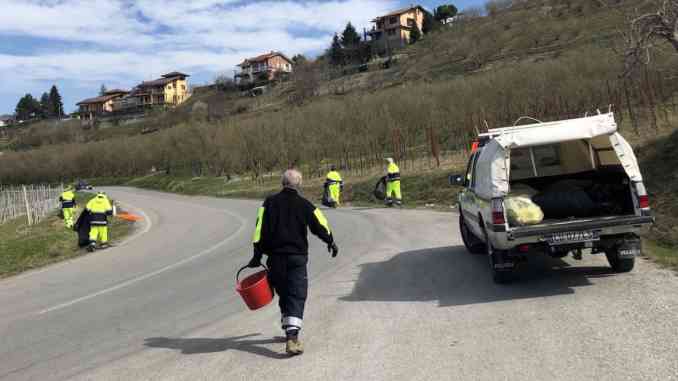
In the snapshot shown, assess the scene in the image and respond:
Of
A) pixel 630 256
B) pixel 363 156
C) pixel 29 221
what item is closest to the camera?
pixel 630 256

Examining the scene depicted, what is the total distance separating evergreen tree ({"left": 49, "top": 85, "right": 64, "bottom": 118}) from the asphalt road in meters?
163

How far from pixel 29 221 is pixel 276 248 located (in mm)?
28203

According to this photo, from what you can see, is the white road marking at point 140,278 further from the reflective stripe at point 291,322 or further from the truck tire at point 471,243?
the truck tire at point 471,243

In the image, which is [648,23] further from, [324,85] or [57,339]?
[324,85]

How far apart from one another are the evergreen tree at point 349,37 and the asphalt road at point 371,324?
101 meters

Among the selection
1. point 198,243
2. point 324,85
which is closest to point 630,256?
point 198,243

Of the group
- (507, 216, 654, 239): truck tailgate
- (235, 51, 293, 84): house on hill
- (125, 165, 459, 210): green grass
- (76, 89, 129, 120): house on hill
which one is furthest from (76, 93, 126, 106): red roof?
(507, 216, 654, 239): truck tailgate

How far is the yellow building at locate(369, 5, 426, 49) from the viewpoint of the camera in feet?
378

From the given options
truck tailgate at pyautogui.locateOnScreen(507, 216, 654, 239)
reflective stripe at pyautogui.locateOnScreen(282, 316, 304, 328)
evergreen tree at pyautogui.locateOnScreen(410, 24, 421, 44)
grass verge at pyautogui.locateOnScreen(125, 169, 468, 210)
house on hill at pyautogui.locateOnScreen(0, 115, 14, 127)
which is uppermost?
evergreen tree at pyautogui.locateOnScreen(410, 24, 421, 44)

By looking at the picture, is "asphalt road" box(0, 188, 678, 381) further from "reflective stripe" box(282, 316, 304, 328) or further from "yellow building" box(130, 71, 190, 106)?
"yellow building" box(130, 71, 190, 106)

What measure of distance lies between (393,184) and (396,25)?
9854 cm

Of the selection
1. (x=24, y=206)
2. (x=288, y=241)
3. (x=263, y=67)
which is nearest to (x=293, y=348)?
(x=288, y=241)

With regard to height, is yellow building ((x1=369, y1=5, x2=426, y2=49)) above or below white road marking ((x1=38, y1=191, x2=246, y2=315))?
above

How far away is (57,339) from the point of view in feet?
25.0
